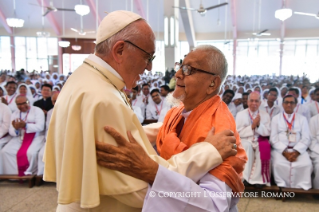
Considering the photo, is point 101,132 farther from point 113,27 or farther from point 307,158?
point 307,158

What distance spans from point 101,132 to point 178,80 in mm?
816

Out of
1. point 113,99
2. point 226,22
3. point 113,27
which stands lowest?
point 113,99

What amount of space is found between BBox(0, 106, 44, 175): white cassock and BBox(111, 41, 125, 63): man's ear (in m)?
4.39

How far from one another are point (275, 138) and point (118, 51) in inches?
168

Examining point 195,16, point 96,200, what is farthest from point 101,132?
point 195,16

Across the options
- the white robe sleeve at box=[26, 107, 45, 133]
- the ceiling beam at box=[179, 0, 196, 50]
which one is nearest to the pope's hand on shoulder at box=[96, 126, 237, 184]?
the white robe sleeve at box=[26, 107, 45, 133]

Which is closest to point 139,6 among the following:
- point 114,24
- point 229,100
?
point 229,100

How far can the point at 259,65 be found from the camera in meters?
26.1

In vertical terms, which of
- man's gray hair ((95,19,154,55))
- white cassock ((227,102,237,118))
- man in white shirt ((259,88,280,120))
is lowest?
white cassock ((227,102,237,118))

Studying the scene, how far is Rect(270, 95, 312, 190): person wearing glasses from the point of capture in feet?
14.0

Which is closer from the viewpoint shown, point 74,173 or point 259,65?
point 74,173

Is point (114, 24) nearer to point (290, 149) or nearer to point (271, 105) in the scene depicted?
point (290, 149)

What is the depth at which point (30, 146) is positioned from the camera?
16.7ft

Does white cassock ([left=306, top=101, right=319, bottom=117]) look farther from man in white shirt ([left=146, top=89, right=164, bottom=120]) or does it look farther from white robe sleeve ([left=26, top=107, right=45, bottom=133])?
white robe sleeve ([left=26, top=107, right=45, bottom=133])
